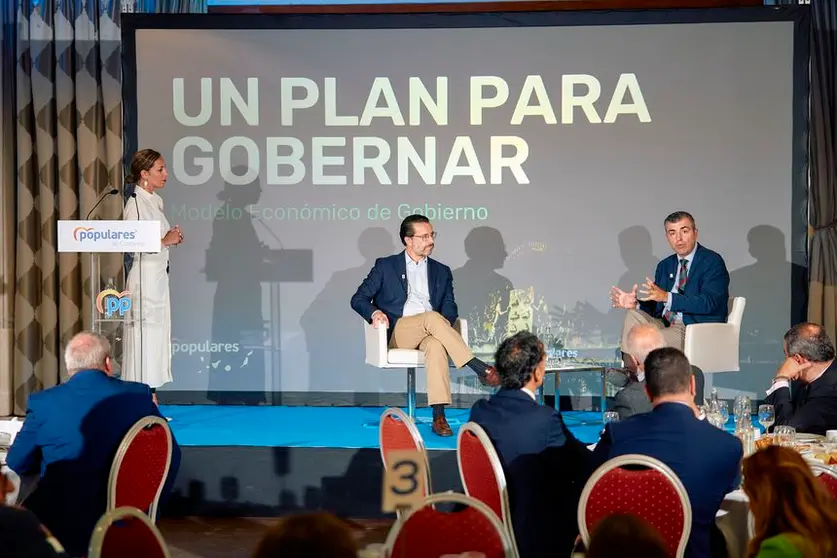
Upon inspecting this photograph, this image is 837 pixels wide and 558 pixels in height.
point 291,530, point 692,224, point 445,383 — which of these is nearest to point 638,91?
point 692,224

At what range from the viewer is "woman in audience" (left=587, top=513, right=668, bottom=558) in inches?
71.4

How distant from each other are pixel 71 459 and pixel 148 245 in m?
2.37

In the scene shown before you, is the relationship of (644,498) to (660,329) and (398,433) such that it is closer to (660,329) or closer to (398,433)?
(398,433)

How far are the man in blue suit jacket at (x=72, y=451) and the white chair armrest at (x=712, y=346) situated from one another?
3546mm

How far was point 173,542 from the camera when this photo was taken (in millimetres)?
5020

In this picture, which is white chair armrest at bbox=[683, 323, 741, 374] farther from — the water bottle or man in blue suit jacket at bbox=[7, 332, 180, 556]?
man in blue suit jacket at bbox=[7, 332, 180, 556]

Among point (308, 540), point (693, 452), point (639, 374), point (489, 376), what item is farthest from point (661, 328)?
→ point (308, 540)

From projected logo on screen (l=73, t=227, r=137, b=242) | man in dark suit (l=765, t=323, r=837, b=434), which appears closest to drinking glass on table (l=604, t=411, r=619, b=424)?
man in dark suit (l=765, t=323, r=837, b=434)

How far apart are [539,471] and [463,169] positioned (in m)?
4.23

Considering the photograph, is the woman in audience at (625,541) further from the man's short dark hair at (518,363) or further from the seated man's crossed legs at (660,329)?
the seated man's crossed legs at (660,329)

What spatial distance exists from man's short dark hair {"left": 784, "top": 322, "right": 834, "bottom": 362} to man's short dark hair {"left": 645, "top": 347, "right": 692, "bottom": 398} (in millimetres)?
1418

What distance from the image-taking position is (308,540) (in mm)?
1749

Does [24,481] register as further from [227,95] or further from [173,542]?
[227,95]

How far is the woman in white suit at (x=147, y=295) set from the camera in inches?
244
